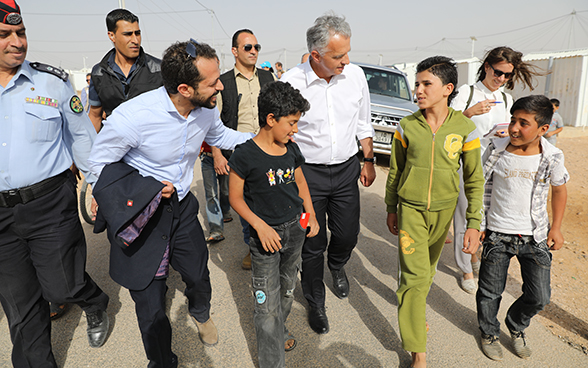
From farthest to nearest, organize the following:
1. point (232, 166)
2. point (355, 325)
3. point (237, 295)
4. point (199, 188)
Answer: point (199, 188) < point (237, 295) < point (355, 325) < point (232, 166)

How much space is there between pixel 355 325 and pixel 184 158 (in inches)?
77.9

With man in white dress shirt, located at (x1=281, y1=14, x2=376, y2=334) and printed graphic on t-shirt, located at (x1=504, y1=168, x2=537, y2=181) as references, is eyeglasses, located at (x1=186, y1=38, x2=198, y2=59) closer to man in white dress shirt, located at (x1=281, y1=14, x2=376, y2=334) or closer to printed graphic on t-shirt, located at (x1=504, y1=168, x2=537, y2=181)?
man in white dress shirt, located at (x1=281, y1=14, x2=376, y2=334)

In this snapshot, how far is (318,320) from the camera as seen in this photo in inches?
120

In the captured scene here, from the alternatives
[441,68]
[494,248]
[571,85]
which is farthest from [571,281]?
[571,85]

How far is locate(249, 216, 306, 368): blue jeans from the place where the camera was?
2.35 metres

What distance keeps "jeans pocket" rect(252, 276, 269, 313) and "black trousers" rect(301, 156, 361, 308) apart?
74 cm

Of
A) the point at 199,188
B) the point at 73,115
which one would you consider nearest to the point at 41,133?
the point at 73,115

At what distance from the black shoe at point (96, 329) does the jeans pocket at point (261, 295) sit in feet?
4.80

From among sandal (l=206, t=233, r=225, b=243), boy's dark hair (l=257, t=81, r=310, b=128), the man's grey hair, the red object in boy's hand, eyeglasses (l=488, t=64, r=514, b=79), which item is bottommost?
sandal (l=206, t=233, r=225, b=243)

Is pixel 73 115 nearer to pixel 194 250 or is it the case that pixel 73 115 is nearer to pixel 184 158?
pixel 184 158

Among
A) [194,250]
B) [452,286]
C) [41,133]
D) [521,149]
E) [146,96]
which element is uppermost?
[146,96]


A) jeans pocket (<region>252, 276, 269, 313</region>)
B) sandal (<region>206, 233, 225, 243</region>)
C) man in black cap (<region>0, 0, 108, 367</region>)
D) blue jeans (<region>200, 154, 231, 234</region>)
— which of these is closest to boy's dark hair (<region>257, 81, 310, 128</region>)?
jeans pocket (<region>252, 276, 269, 313</region>)

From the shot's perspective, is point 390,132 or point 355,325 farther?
point 390,132

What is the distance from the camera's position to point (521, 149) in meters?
2.75
